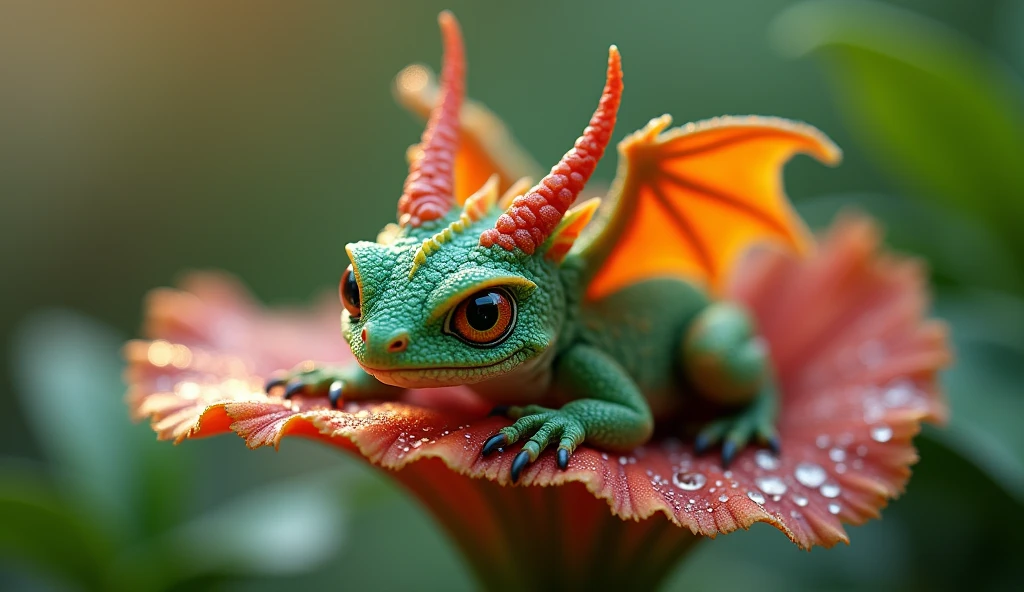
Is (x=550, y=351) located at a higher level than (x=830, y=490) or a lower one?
higher

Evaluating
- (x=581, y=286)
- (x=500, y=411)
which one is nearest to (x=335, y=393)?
(x=500, y=411)

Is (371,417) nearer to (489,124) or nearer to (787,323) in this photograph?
(489,124)

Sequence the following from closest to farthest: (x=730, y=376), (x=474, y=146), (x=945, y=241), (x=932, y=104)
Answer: (x=730, y=376)
(x=474, y=146)
(x=932, y=104)
(x=945, y=241)

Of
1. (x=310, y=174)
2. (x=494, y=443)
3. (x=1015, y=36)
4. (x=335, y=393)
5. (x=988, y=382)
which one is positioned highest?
(x=310, y=174)

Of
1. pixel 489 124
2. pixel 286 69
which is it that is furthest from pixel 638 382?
pixel 286 69

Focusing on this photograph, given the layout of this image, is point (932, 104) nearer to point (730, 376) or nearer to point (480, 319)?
point (730, 376)

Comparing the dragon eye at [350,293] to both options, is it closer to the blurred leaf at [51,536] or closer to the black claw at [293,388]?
the black claw at [293,388]

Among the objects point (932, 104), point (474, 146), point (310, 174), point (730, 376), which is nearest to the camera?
point (730, 376)
